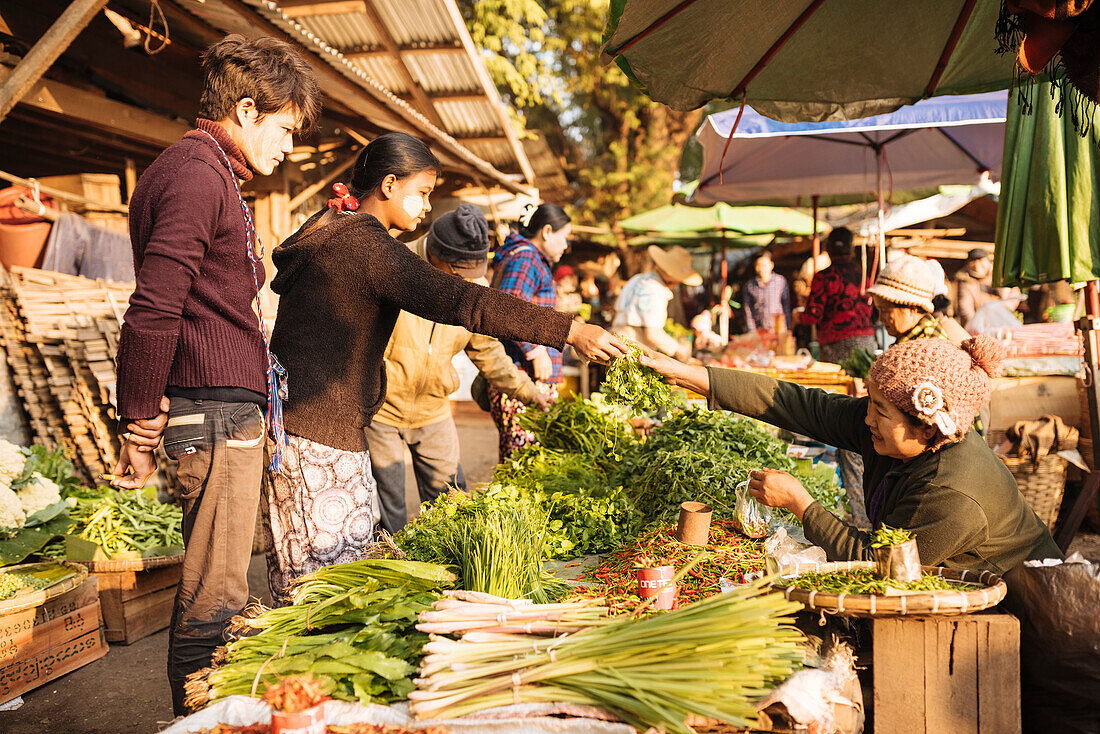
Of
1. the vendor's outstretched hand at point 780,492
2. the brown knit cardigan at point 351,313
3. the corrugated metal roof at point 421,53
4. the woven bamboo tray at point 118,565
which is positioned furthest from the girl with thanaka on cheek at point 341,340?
the corrugated metal roof at point 421,53

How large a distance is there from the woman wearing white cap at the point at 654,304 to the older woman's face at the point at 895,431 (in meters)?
3.83

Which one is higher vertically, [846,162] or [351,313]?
[846,162]

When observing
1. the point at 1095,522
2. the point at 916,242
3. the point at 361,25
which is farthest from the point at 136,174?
the point at 916,242

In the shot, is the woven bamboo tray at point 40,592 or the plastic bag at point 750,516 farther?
the woven bamboo tray at point 40,592

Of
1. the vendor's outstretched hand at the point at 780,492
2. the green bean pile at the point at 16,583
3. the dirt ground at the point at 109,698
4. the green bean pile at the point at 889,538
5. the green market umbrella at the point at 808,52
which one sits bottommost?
the dirt ground at the point at 109,698

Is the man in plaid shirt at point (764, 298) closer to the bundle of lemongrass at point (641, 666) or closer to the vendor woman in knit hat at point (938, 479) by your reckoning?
the vendor woman in knit hat at point (938, 479)

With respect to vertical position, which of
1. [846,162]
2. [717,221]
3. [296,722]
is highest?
[846,162]

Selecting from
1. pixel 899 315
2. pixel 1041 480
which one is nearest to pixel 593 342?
pixel 899 315

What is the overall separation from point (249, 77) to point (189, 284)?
2.22 feet

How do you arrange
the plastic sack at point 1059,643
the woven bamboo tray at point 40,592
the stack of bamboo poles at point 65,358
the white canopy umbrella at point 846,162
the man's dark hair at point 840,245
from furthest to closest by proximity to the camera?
1. the white canopy umbrella at point 846,162
2. the man's dark hair at point 840,245
3. the stack of bamboo poles at point 65,358
4. the woven bamboo tray at point 40,592
5. the plastic sack at point 1059,643

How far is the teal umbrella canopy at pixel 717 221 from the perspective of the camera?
11.5 metres

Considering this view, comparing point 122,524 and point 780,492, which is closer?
point 780,492

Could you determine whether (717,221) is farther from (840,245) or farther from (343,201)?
(343,201)

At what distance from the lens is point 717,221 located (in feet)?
37.8
